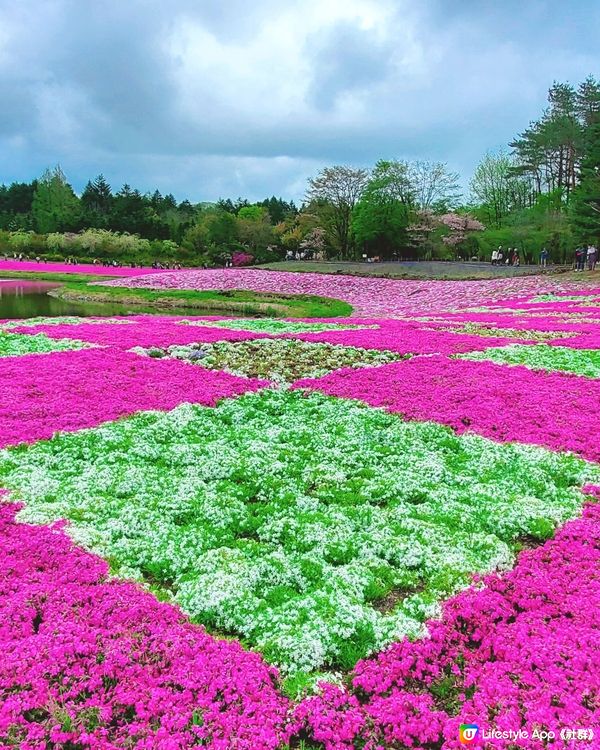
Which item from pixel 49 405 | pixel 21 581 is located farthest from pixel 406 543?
pixel 49 405

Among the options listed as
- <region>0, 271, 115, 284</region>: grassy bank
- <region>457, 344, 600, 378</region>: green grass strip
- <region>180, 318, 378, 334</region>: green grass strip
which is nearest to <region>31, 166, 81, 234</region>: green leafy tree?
<region>0, 271, 115, 284</region>: grassy bank

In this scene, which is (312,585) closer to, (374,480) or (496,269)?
(374,480)

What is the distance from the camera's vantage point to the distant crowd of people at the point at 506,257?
73000 millimetres

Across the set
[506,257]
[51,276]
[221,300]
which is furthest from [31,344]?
[506,257]

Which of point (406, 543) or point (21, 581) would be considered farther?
point (406, 543)

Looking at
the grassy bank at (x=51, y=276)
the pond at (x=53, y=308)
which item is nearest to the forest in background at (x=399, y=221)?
the grassy bank at (x=51, y=276)

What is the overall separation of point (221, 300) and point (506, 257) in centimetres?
4719

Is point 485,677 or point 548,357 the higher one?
point 548,357

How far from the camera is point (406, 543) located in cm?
825

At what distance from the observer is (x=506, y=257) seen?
3169 inches

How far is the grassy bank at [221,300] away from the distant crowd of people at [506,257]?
3104 cm

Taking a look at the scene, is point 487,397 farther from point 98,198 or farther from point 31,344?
point 98,198

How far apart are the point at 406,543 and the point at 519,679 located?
2.75 metres

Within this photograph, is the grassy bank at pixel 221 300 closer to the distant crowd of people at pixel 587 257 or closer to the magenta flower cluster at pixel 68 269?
the magenta flower cluster at pixel 68 269
